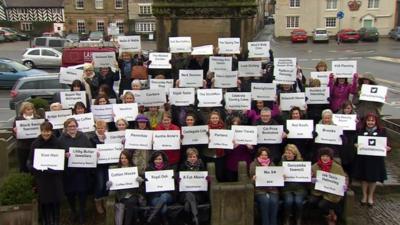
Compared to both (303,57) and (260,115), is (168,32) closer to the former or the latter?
(260,115)

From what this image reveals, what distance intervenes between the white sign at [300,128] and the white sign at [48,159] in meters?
4.39

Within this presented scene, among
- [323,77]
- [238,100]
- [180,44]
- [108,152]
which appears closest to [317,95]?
[323,77]

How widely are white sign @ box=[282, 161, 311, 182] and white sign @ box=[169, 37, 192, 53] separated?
17.7 feet

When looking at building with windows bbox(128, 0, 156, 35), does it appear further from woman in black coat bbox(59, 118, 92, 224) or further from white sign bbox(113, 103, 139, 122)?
woman in black coat bbox(59, 118, 92, 224)

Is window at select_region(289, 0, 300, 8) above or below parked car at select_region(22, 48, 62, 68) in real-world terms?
above

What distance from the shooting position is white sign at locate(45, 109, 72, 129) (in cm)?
1140

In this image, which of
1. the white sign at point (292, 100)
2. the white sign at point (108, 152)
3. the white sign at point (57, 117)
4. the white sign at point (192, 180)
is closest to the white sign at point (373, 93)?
the white sign at point (292, 100)

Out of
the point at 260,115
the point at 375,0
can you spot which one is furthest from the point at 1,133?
the point at 375,0

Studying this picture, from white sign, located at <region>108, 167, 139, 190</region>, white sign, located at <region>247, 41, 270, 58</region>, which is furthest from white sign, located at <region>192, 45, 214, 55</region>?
white sign, located at <region>108, 167, 139, 190</region>

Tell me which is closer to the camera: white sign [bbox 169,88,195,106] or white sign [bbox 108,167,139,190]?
white sign [bbox 108,167,139,190]

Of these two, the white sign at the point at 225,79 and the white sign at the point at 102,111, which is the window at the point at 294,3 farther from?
the white sign at the point at 102,111

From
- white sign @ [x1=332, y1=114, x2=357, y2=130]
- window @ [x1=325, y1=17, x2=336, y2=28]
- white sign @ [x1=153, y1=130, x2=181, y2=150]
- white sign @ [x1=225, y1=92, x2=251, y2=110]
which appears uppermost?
window @ [x1=325, y1=17, x2=336, y2=28]

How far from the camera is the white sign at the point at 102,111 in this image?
1175cm

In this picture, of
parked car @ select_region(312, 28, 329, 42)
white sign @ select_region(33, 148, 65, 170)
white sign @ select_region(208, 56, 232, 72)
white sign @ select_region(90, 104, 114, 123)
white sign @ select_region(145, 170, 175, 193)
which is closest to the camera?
white sign @ select_region(33, 148, 65, 170)
